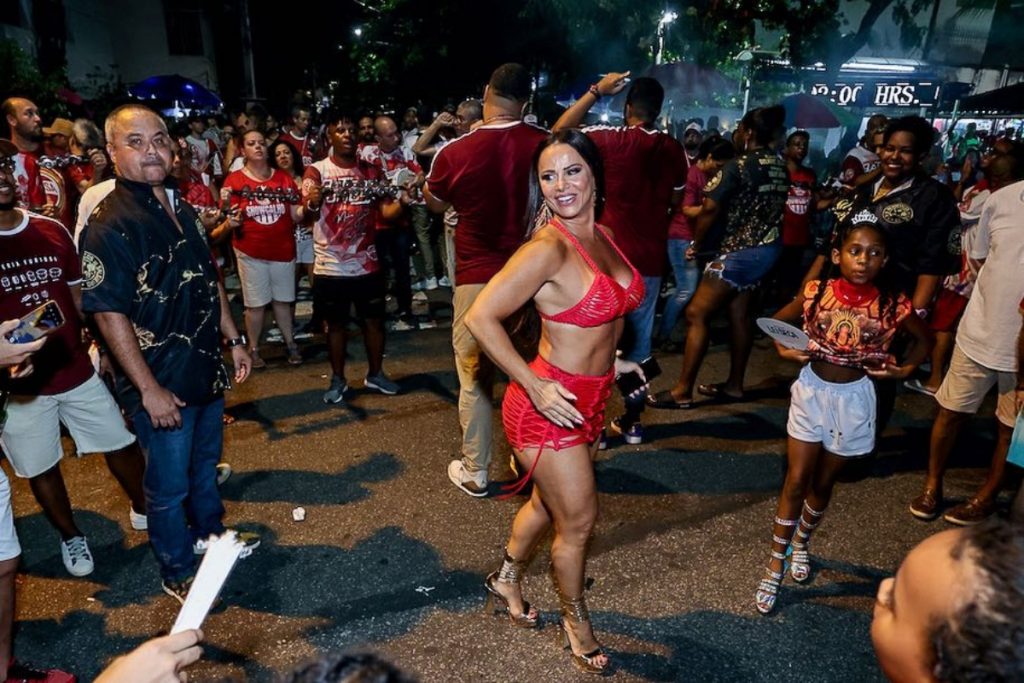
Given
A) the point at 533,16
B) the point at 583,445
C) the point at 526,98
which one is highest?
the point at 533,16

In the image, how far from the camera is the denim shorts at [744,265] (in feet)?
17.4

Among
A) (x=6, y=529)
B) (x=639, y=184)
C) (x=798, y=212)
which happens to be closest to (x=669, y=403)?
(x=639, y=184)

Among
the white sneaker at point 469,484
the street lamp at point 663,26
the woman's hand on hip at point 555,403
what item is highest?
the street lamp at point 663,26

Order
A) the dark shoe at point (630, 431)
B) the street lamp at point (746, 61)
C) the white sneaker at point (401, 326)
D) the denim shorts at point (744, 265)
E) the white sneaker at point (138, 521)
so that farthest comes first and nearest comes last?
1. the street lamp at point (746, 61)
2. the white sneaker at point (401, 326)
3. the denim shorts at point (744, 265)
4. the dark shoe at point (630, 431)
5. the white sneaker at point (138, 521)

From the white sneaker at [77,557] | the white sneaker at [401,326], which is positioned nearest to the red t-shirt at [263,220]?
the white sneaker at [401,326]

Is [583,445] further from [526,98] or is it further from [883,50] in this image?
[883,50]

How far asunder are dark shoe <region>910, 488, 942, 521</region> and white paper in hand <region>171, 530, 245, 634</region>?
162 inches

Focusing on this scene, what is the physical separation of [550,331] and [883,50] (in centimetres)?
3497

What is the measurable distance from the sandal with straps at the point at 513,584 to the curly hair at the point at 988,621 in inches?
82.5

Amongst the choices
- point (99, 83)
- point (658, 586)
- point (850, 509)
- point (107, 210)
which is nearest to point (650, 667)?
point (658, 586)

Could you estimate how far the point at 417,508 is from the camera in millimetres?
4027

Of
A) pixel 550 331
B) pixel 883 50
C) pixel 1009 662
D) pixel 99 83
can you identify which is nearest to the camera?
pixel 1009 662

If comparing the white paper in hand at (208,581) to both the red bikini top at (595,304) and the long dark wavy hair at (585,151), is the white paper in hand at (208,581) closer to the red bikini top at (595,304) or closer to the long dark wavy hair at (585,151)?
the red bikini top at (595,304)

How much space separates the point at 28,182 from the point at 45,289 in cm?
272
